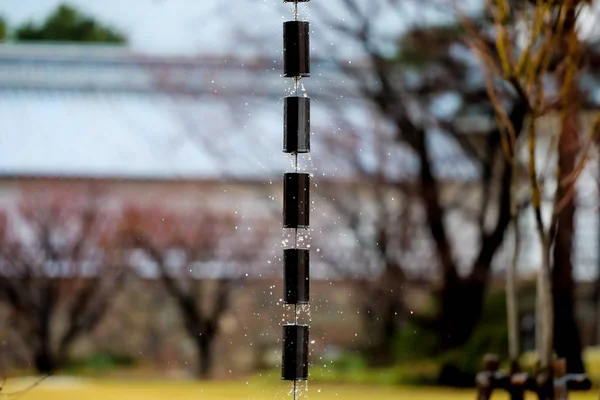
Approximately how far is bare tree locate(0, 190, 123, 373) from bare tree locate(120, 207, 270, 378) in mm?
175

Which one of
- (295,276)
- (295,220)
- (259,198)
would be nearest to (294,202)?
(295,220)

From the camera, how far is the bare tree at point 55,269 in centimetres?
512

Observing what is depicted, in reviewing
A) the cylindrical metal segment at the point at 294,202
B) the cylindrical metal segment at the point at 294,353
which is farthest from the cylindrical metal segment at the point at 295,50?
the cylindrical metal segment at the point at 294,353

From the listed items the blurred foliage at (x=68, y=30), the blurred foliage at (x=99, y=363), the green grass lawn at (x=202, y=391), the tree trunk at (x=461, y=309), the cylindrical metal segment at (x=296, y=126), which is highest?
the blurred foliage at (x=68, y=30)

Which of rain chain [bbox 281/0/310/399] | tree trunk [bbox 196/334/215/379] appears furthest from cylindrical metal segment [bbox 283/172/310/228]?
tree trunk [bbox 196/334/215/379]

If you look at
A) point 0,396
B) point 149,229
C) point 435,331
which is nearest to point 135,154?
point 149,229

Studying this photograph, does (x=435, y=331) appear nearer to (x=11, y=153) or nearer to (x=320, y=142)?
(x=320, y=142)

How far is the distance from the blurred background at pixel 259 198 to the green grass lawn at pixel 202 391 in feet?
0.06

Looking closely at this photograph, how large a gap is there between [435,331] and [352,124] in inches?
45.1

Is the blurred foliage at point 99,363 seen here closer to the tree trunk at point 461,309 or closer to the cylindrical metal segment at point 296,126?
the tree trunk at point 461,309

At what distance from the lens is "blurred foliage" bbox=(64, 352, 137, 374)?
5.11 m

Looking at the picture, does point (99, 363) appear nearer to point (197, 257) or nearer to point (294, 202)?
point (197, 257)

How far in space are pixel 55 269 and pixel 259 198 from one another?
1213mm

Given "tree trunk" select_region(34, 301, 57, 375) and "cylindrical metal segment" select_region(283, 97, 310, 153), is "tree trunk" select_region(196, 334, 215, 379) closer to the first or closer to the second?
"tree trunk" select_region(34, 301, 57, 375)
